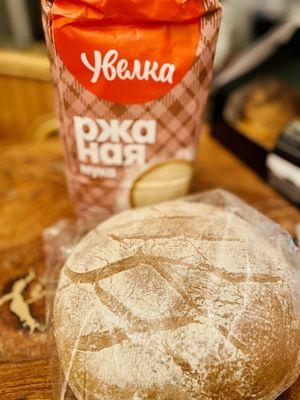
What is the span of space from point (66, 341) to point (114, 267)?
119 mm

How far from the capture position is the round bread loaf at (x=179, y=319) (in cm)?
51

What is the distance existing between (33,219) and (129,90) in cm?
39

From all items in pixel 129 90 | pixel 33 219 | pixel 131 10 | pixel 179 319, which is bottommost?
pixel 33 219

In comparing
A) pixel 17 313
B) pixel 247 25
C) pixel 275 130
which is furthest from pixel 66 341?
pixel 247 25

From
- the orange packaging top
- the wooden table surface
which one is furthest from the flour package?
the wooden table surface

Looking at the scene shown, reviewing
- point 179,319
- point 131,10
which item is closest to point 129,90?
point 131,10

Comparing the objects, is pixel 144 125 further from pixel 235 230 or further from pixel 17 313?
pixel 17 313

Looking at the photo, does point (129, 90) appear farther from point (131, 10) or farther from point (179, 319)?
point (179, 319)

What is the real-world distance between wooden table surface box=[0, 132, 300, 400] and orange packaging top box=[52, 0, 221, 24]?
441 mm

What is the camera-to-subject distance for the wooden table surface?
65cm

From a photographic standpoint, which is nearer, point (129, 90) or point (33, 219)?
point (129, 90)

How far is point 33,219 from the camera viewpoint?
2.96 feet

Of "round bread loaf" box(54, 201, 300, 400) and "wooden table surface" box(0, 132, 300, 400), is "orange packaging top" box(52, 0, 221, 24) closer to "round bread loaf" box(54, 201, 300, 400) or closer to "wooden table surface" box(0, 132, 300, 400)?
"round bread loaf" box(54, 201, 300, 400)

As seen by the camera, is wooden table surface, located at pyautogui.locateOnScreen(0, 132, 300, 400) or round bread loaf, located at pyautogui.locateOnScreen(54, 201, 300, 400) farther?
wooden table surface, located at pyautogui.locateOnScreen(0, 132, 300, 400)
